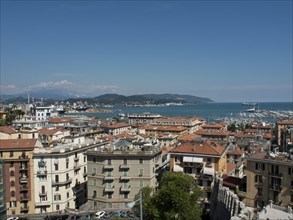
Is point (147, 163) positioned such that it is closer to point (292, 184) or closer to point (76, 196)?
point (76, 196)

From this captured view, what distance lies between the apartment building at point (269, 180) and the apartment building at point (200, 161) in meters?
8.38

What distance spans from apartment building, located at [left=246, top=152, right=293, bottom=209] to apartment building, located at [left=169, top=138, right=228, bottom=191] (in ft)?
27.5

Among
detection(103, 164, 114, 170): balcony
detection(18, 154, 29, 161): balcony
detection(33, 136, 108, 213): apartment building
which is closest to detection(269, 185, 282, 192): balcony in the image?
detection(103, 164, 114, 170): balcony

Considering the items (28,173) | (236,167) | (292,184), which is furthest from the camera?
(236,167)

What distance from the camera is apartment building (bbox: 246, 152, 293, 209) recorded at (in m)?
45.4

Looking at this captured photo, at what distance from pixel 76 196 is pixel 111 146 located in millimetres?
12859

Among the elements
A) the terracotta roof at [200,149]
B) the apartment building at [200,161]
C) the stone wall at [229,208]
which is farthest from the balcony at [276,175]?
the terracotta roof at [200,149]

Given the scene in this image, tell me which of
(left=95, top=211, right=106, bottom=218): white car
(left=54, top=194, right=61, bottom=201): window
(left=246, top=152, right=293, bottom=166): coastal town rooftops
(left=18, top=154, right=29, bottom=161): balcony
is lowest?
(left=95, top=211, right=106, bottom=218): white car

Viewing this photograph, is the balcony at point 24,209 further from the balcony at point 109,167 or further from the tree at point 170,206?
the tree at point 170,206

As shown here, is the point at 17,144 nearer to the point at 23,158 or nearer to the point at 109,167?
the point at 23,158

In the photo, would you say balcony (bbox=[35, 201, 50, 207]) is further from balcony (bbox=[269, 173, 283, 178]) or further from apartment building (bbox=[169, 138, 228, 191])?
balcony (bbox=[269, 173, 283, 178])

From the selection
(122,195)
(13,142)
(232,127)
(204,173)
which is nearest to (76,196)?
(122,195)

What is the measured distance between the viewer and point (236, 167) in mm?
72375

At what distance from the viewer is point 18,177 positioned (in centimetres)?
5994
